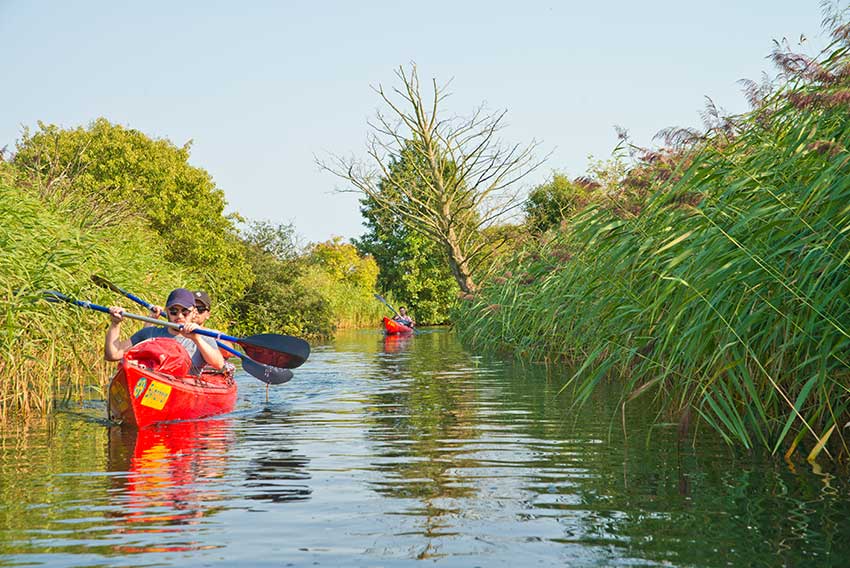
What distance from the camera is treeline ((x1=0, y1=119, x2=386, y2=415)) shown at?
932 centimetres

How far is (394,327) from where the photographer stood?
3522 centimetres

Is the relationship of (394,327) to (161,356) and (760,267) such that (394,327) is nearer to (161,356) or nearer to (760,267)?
(161,356)

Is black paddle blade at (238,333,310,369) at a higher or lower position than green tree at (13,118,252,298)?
lower

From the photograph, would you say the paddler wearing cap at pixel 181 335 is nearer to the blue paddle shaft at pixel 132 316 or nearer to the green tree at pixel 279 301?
the blue paddle shaft at pixel 132 316

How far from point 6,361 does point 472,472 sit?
4.87 meters

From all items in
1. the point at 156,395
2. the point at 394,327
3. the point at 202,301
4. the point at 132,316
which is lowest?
the point at 156,395

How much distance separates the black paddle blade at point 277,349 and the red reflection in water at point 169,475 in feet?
3.28

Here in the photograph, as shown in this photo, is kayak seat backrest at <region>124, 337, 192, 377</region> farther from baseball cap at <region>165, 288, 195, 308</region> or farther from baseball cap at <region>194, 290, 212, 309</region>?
baseball cap at <region>194, 290, 212, 309</region>

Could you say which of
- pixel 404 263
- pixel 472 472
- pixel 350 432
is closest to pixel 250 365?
pixel 350 432

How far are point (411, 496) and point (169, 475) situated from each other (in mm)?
1830

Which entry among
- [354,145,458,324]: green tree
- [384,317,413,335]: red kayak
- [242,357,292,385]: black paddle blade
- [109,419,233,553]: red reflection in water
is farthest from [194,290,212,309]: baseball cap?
[354,145,458,324]: green tree

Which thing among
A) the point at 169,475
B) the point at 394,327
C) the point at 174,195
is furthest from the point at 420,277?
the point at 169,475

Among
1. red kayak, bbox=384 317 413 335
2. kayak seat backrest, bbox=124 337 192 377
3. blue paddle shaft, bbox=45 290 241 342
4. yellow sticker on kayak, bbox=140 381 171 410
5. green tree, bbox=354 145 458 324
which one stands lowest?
yellow sticker on kayak, bbox=140 381 171 410

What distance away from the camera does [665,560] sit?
13.3ft
